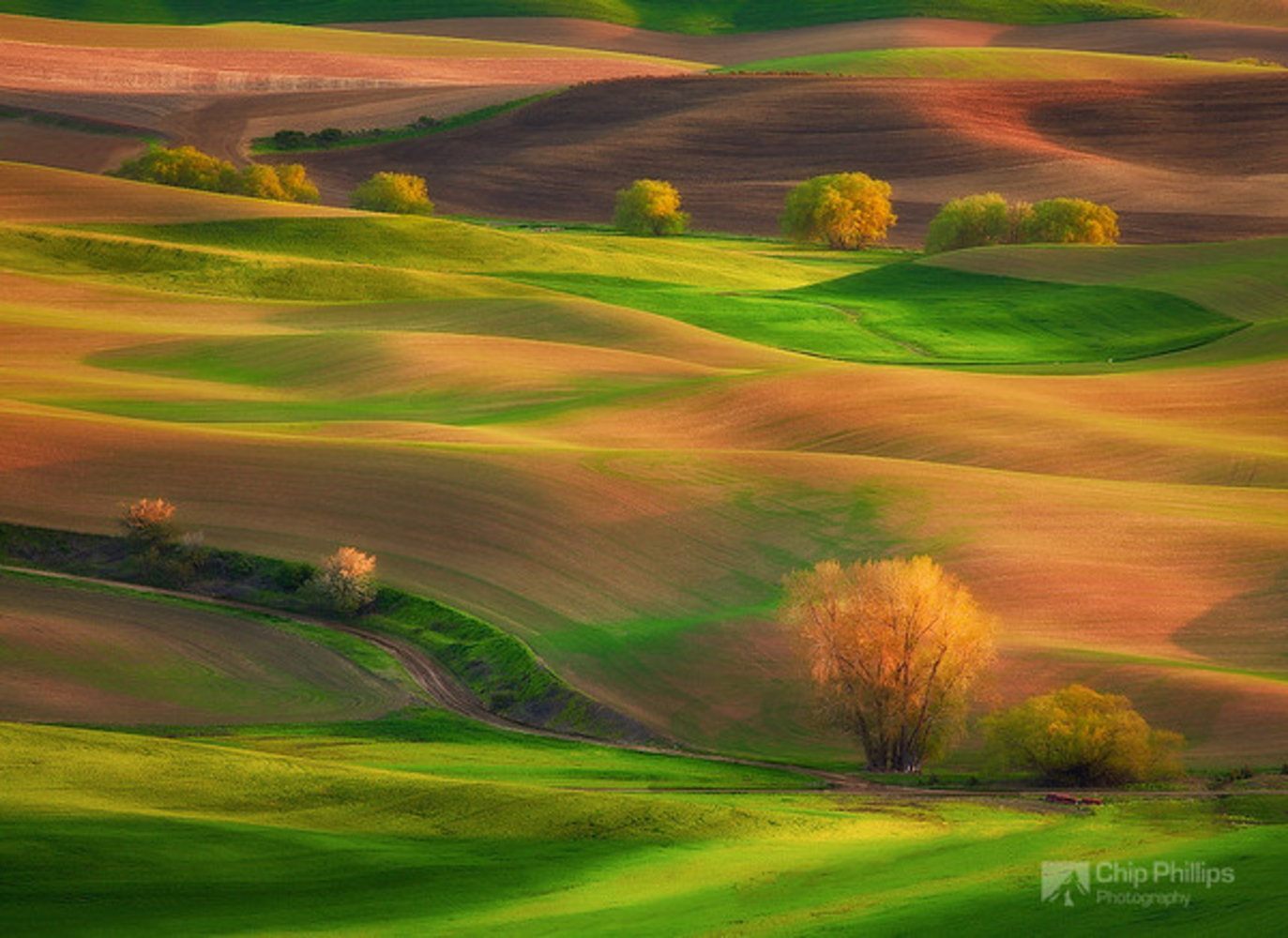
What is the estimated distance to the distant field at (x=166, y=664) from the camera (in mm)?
38594

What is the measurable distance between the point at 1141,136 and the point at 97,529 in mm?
103804

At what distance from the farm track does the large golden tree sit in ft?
6.20

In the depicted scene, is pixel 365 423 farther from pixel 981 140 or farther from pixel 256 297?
pixel 981 140

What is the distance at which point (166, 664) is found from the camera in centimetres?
4141

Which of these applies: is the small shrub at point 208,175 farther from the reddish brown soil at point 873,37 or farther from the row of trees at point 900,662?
the row of trees at point 900,662

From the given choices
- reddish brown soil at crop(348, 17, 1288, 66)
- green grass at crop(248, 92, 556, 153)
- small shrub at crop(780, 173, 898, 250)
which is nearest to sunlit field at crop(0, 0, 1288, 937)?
green grass at crop(248, 92, 556, 153)

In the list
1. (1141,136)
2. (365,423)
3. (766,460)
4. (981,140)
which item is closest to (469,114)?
(981,140)

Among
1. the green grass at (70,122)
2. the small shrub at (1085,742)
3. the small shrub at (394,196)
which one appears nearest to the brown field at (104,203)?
the small shrub at (394,196)

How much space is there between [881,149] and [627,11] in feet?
243

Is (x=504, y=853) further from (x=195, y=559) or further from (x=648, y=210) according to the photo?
(x=648, y=210)

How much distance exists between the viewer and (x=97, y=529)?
162 ft

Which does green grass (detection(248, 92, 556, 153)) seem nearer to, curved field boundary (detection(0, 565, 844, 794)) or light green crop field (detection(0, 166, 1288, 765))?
light green crop field (detection(0, 166, 1288, 765))

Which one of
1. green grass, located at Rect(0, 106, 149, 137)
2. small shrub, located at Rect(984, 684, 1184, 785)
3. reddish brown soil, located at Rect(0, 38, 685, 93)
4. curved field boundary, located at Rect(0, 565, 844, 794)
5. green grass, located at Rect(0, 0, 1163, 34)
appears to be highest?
green grass, located at Rect(0, 0, 1163, 34)

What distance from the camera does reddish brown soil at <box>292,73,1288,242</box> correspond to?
12412 centimetres
